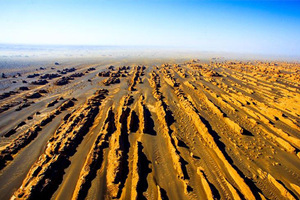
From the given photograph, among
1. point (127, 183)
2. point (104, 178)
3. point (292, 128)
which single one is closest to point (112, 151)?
point (104, 178)

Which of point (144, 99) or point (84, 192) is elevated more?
point (144, 99)

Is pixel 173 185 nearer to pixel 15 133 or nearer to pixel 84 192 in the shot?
pixel 84 192

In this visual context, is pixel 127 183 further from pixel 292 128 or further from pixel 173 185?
pixel 292 128

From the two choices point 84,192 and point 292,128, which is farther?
point 292,128

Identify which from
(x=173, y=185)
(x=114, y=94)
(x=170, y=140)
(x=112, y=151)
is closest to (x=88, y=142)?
(x=112, y=151)

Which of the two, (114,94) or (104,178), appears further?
(114,94)

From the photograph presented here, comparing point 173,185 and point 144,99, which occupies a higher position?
point 144,99

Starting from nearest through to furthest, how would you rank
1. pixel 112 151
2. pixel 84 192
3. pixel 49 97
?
pixel 84 192 < pixel 112 151 < pixel 49 97

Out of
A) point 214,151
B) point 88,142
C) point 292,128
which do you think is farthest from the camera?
point 292,128

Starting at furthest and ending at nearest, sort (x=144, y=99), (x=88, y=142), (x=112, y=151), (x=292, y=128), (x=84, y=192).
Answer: (x=144, y=99)
(x=292, y=128)
(x=88, y=142)
(x=112, y=151)
(x=84, y=192)
